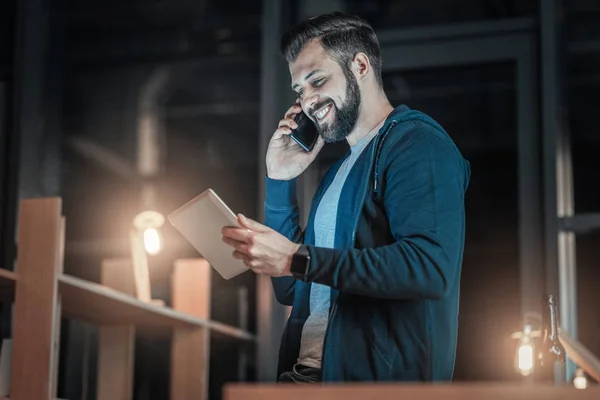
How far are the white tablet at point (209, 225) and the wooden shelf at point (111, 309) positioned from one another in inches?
35.2

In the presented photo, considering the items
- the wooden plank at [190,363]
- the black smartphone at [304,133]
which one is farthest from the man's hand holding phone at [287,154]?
the wooden plank at [190,363]

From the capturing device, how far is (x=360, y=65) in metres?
1.91

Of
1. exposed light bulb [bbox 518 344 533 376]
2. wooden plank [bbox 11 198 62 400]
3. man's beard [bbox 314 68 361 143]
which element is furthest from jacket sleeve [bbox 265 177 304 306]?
exposed light bulb [bbox 518 344 533 376]

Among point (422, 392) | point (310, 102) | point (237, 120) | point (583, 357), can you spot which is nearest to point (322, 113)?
point (310, 102)

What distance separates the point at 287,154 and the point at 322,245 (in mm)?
248

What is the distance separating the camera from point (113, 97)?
5172mm

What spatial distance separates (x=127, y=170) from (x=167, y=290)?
99cm

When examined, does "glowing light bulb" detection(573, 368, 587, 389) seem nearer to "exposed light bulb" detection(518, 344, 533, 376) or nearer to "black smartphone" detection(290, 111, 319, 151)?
"exposed light bulb" detection(518, 344, 533, 376)

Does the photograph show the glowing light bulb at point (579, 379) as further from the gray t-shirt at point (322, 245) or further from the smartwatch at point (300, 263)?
the smartwatch at point (300, 263)

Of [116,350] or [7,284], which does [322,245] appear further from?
[116,350]

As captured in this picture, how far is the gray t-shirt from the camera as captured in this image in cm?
174

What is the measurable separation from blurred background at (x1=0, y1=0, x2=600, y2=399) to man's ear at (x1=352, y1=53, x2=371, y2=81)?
3.05 feet

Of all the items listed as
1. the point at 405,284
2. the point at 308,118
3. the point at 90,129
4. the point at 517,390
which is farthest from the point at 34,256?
the point at 90,129

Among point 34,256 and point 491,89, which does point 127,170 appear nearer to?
point 491,89
